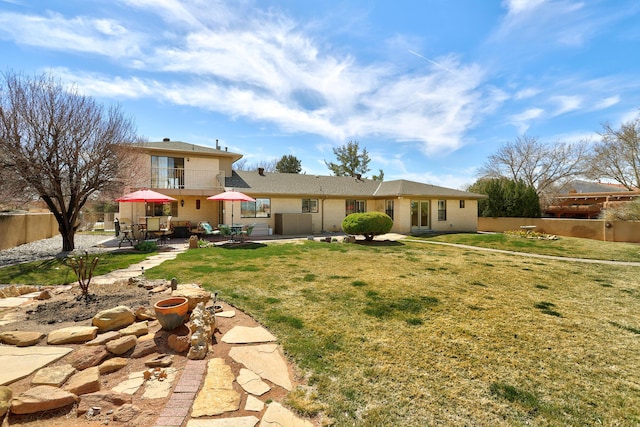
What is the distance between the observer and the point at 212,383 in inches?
111

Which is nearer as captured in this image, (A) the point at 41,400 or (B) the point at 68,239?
(A) the point at 41,400

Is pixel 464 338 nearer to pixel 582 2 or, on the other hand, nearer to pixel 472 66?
pixel 582 2

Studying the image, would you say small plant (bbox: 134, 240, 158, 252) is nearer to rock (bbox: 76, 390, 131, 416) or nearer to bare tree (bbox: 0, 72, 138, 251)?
bare tree (bbox: 0, 72, 138, 251)

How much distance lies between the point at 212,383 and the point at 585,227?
22.5 metres

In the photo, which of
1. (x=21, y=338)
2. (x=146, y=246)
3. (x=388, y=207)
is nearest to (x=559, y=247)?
(x=388, y=207)

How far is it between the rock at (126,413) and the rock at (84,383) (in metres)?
0.44

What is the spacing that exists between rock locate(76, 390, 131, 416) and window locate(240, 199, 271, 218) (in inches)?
623

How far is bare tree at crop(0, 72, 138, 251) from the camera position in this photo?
1021 centimetres

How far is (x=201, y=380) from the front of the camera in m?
2.82

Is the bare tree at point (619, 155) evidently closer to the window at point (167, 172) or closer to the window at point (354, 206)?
the window at point (354, 206)

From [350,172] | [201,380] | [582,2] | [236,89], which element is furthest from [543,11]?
[350,172]

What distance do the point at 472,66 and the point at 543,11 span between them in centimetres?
358

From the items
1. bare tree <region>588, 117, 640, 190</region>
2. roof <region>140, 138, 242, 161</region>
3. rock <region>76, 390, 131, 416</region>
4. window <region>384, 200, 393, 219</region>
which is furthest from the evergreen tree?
rock <region>76, 390, 131, 416</region>

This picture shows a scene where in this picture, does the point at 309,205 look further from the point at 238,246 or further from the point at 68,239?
the point at 68,239
